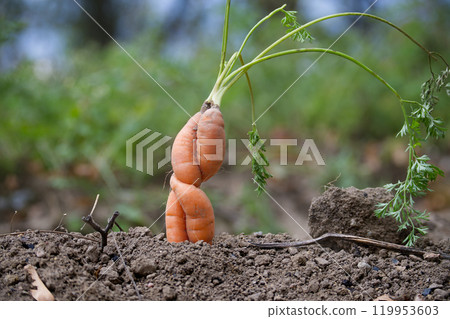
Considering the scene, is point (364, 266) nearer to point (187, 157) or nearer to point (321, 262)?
point (321, 262)

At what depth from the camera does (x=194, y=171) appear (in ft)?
4.86

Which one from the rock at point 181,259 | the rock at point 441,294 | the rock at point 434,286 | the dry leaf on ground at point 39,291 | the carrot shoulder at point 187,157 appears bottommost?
the dry leaf on ground at point 39,291

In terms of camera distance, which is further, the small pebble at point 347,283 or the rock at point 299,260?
the rock at point 299,260

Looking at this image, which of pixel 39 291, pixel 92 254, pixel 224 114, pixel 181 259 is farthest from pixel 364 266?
pixel 224 114

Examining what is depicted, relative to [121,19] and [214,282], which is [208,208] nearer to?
[214,282]

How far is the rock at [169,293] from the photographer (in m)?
1.19

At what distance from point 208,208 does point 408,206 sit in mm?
618

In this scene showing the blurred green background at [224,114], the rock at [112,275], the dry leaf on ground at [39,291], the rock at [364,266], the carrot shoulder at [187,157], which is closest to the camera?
the dry leaf on ground at [39,291]

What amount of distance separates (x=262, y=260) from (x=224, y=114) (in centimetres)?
286

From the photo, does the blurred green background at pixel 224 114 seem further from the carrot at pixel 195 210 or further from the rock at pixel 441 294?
the rock at pixel 441 294

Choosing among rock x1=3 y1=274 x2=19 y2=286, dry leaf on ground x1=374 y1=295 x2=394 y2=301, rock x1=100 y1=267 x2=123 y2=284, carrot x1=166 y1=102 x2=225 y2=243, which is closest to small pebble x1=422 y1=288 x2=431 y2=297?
dry leaf on ground x1=374 y1=295 x2=394 y2=301

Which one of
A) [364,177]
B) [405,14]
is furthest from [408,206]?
[405,14]

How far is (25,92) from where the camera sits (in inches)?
129

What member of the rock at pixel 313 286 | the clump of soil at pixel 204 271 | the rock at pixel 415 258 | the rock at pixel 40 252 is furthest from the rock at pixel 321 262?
the rock at pixel 40 252
